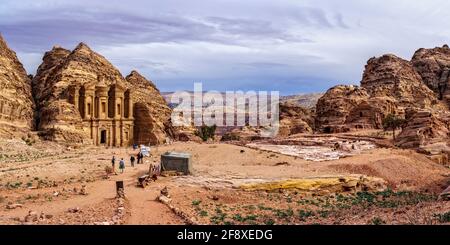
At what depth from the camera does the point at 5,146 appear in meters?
42.0

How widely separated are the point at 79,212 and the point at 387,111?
173ft

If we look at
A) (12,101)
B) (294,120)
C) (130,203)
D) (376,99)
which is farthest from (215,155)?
(294,120)

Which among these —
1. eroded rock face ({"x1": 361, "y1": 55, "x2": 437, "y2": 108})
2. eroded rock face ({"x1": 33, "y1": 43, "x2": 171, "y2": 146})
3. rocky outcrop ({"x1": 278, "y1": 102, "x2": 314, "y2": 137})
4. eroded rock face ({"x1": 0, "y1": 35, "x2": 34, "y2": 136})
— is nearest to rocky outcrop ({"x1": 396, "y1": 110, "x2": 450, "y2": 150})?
rocky outcrop ({"x1": 278, "y1": 102, "x2": 314, "y2": 137})

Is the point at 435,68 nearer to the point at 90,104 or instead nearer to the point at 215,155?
the point at 215,155

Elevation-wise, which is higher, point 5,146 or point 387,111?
point 387,111

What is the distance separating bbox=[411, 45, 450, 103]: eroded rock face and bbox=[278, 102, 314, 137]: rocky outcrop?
89.5ft

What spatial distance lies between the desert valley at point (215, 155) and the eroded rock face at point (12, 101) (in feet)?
0.62

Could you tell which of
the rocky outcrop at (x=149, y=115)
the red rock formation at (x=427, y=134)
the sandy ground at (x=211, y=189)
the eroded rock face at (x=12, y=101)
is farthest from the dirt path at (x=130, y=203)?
the rocky outcrop at (x=149, y=115)

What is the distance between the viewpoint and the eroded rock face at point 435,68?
82.6 m

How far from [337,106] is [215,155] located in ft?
105

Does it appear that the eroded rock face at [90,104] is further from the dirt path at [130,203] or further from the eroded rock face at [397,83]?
the eroded rock face at [397,83]

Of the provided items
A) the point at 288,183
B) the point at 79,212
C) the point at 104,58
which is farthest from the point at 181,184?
the point at 104,58

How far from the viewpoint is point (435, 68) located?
281ft
